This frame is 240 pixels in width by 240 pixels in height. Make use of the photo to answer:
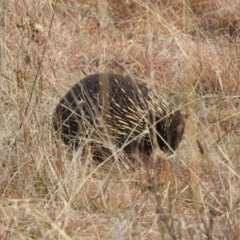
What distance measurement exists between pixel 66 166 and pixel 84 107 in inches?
25.5

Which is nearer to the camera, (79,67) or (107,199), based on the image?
(107,199)

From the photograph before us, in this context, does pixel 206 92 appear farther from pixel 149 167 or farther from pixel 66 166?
pixel 66 166

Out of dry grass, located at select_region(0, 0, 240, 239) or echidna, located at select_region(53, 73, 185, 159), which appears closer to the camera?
dry grass, located at select_region(0, 0, 240, 239)

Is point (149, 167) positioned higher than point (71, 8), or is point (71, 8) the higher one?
point (71, 8)

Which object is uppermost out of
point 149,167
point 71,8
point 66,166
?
point 71,8

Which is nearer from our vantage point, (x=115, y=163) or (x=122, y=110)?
(x=115, y=163)

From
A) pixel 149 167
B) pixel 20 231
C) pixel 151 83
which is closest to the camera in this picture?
pixel 20 231

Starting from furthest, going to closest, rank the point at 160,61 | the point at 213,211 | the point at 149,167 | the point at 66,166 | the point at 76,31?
the point at 76,31 → the point at 160,61 → the point at 149,167 → the point at 66,166 → the point at 213,211

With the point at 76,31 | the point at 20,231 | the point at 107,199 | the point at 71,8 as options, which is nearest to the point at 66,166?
the point at 107,199

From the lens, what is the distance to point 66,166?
265cm

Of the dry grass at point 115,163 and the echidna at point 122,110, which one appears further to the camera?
the echidna at point 122,110

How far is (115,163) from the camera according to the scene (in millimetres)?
2719

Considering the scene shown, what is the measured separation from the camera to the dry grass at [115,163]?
2.17 m

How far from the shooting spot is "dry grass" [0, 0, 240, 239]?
7.13 feet
